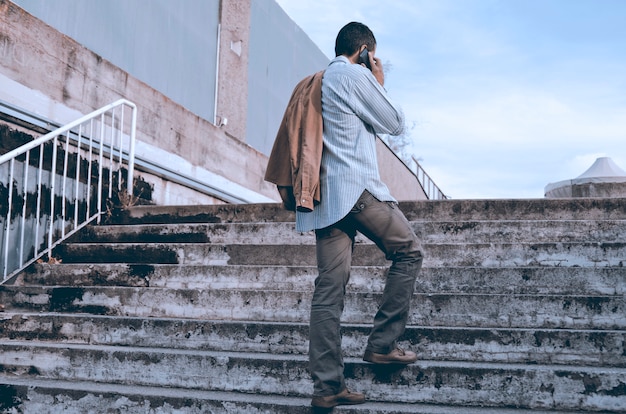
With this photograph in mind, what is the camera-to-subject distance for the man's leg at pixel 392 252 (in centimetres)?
287

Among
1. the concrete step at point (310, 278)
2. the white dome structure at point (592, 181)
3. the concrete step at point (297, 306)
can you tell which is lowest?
the concrete step at point (297, 306)

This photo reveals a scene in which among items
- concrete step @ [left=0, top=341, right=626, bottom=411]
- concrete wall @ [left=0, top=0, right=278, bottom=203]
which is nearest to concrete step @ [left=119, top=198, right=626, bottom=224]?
concrete wall @ [left=0, top=0, right=278, bottom=203]

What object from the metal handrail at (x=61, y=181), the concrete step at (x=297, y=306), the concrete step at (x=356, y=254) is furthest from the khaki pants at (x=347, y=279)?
the metal handrail at (x=61, y=181)

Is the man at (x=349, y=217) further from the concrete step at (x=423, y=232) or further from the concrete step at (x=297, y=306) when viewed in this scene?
the concrete step at (x=423, y=232)

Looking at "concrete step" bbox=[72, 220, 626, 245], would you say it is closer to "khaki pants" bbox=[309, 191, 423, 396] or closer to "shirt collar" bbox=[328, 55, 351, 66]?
"khaki pants" bbox=[309, 191, 423, 396]

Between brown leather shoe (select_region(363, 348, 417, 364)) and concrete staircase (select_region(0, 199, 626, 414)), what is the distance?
79 millimetres

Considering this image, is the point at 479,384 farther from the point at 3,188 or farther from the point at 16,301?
the point at 3,188

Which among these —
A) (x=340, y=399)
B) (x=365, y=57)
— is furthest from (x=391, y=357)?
(x=365, y=57)

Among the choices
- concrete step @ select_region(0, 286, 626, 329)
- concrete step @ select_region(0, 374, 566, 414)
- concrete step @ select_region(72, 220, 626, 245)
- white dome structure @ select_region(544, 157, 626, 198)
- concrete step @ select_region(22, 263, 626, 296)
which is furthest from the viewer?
white dome structure @ select_region(544, 157, 626, 198)

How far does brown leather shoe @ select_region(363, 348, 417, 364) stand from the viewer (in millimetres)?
3025

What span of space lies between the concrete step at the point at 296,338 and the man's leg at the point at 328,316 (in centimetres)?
76

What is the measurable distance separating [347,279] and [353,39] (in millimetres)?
1080

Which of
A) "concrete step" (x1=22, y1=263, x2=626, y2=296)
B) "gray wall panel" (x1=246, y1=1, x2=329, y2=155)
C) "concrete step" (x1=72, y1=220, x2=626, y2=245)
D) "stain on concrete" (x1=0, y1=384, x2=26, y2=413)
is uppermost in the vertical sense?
"gray wall panel" (x1=246, y1=1, x2=329, y2=155)

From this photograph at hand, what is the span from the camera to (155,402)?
126 inches
